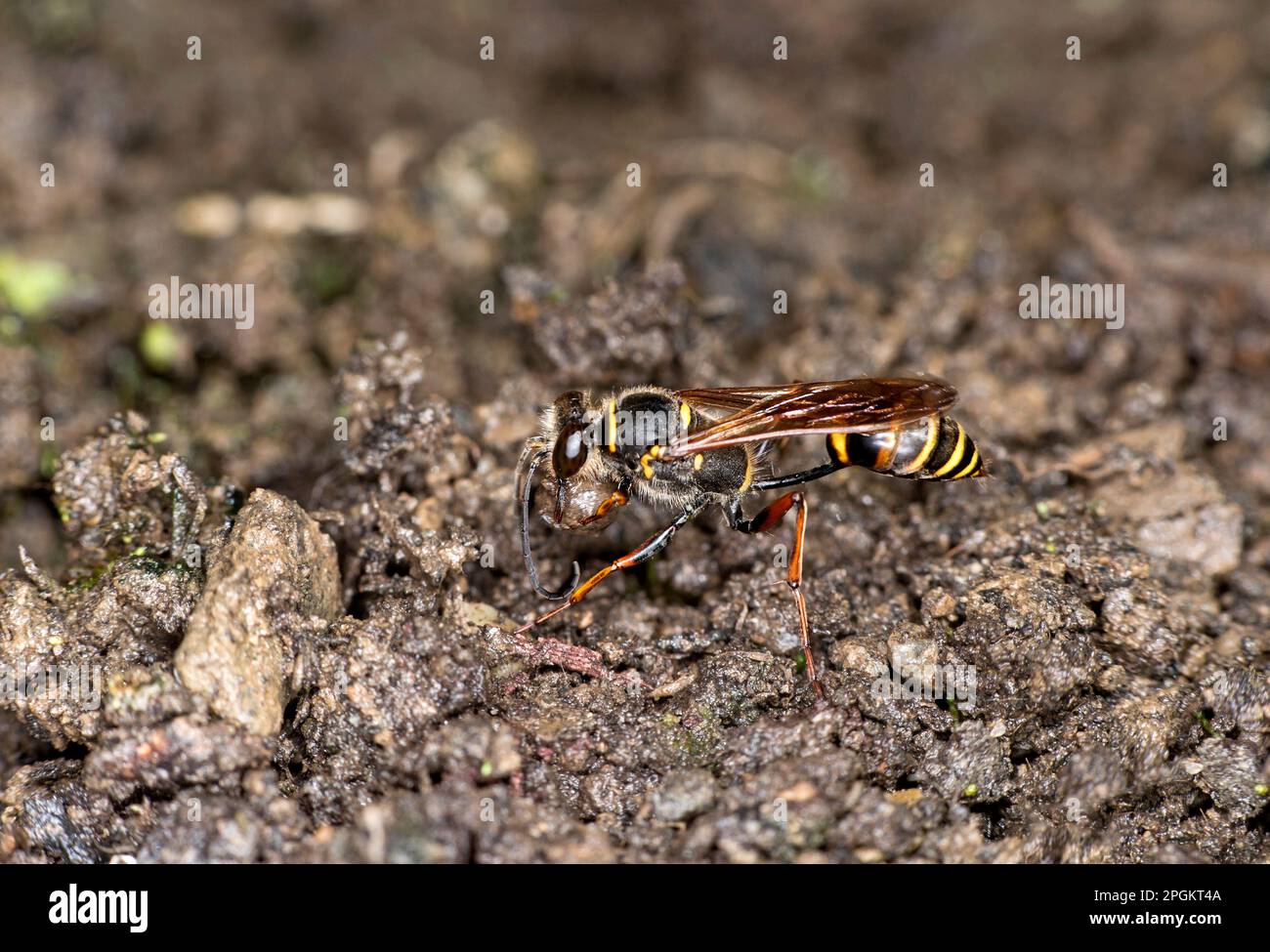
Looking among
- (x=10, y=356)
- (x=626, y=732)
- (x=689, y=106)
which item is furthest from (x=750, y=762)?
(x=689, y=106)

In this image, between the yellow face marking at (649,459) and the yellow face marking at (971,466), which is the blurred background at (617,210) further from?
the yellow face marking at (649,459)

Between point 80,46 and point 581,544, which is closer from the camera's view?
point 581,544

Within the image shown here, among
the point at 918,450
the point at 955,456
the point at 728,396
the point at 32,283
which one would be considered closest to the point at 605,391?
the point at 728,396

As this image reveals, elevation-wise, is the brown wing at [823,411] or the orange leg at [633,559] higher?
the brown wing at [823,411]

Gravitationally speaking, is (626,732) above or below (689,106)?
below

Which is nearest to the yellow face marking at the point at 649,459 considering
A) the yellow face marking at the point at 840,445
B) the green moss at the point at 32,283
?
the yellow face marking at the point at 840,445

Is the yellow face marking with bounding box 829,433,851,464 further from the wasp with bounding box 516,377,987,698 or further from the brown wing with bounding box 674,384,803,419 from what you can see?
the brown wing with bounding box 674,384,803,419

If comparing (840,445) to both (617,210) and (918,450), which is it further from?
(617,210)

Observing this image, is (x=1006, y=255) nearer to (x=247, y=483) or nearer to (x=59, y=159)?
(x=247, y=483)
